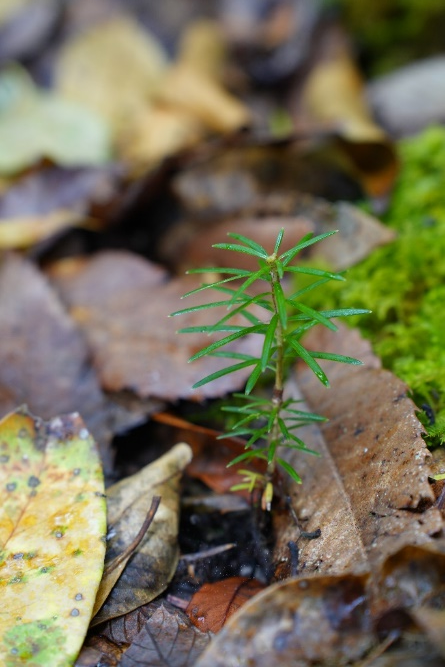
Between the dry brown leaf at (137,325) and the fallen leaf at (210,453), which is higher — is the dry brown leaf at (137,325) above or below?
above

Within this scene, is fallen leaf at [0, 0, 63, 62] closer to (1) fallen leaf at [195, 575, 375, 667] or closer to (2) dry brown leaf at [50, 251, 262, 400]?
(2) dry brown leaf at [50, 251, 262, 400]

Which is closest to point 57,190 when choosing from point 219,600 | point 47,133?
point 47,133

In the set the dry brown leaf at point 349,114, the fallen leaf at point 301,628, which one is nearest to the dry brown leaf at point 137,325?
the fallen leaf at point 301,628

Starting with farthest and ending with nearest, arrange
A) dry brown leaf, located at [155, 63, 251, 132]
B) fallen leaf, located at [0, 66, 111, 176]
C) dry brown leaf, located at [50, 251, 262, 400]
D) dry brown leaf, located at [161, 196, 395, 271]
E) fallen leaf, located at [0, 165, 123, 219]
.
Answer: dry brown leaf, located at [155, 63, 251, 132]
fallen leaf, located at [0, 66, 111, 176]
fallen leaf, located at [0, 165, 123, 219]
dry brown leaf, located at [161, 196, 395, 271]
dry brown leaf, located at [50, 251, 262, 400]

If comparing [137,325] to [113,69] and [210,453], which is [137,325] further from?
[113,69]

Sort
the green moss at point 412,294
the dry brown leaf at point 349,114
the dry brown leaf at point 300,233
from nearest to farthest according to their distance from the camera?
the green moss at point 412,294 < the dry brown leaf at point 300,233 < the dry brown leaf at point 349,114

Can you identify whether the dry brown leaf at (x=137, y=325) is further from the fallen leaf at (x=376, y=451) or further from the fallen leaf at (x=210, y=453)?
the fallen leaf at (x=376, y=451)

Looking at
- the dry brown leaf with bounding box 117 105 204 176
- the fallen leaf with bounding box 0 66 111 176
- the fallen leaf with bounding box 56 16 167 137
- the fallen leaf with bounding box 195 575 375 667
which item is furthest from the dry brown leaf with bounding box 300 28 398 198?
the fallen leaf with bounding box 195 575 375 667
